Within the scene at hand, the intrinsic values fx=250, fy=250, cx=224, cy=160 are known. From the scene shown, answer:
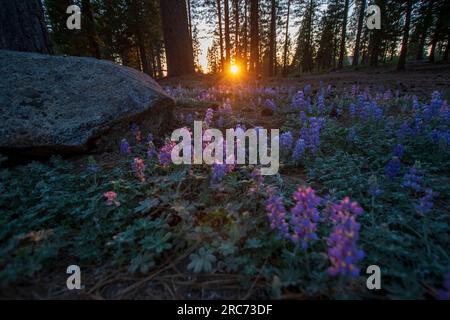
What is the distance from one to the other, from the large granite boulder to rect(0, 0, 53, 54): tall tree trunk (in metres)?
1.17

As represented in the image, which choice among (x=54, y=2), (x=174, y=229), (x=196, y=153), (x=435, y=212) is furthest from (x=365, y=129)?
(x=54, y=2)

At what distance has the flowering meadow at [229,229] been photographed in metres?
1.75

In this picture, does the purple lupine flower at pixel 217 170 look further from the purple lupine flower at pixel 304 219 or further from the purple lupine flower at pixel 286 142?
the purple lupine flower at pixel 286 142

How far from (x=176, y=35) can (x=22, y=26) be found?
874cm

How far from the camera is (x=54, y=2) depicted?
16906mm

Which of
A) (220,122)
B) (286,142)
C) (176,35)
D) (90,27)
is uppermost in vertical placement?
(90,27)

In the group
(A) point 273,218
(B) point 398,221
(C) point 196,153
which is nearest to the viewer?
(A) point 273,218

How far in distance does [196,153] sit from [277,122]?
9.99ft

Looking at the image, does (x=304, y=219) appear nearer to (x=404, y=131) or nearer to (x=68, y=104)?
(x=404, y=131)

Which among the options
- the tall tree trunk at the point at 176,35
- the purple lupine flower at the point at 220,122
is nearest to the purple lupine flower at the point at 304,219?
the purple lupine flower at the point at 220,122

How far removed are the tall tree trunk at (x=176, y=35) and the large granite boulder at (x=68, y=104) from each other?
368 inches

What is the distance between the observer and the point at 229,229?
219cm

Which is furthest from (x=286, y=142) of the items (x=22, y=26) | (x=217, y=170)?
(x=22, y=26)
